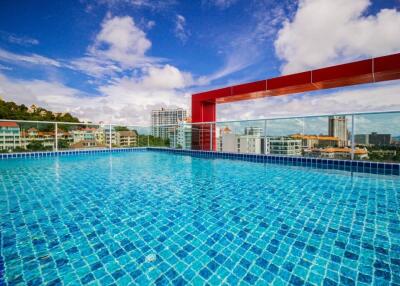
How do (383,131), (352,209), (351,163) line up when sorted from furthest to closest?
(351,163), (383,131), (352,209)

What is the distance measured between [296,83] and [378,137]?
2350 mm

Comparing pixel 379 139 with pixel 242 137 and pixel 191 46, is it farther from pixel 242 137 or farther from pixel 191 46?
pixel 191 46

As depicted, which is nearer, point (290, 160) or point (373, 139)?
point (373, 139)

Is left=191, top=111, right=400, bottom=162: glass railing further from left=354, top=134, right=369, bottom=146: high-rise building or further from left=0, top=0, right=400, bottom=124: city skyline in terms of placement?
left=0, top=0, right=400, bottom=124: city skyline

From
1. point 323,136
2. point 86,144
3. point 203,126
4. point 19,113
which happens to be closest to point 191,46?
point 203,126

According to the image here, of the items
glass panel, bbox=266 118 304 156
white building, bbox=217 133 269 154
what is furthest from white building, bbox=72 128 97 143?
glass panel, bbox=266 118 304 156

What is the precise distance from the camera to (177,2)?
20.2 feet

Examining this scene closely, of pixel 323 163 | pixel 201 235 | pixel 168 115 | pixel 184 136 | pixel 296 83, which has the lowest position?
pixel 201 235

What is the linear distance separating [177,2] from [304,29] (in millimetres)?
4220

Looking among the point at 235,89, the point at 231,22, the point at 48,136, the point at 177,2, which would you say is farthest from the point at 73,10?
the point at 235,89

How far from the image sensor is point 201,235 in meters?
1.39

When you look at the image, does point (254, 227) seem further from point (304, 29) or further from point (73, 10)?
point (73, 10)

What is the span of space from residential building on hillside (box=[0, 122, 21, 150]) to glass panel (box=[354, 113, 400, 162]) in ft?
30.0

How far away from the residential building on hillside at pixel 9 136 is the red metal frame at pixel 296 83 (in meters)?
5.61
